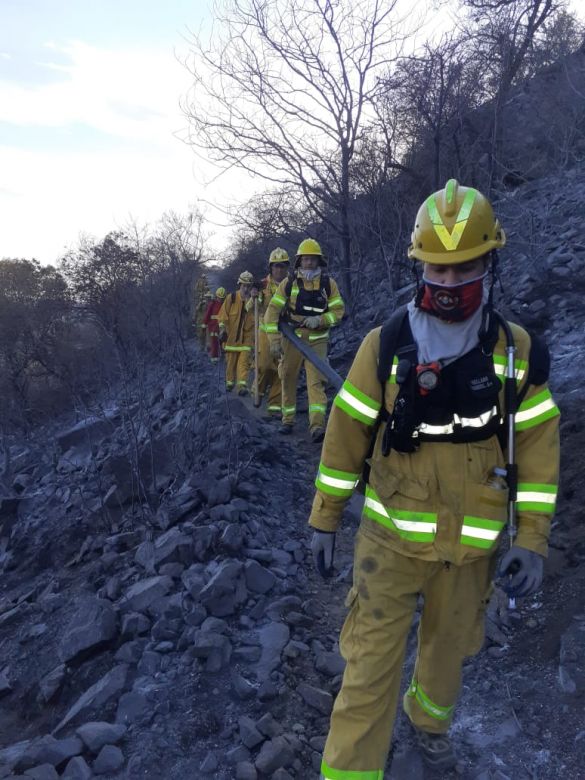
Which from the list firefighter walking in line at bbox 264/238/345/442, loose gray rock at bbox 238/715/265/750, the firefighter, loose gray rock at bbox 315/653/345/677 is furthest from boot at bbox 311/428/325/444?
the firefighter

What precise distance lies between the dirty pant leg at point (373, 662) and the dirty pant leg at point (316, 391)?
439cm

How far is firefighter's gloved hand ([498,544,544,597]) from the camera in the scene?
2.18m

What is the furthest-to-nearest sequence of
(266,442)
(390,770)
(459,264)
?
(266,442) → (390,770) → (459,264)

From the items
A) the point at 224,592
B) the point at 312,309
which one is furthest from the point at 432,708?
the point at 312,309

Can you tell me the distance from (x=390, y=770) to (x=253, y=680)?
0.83m

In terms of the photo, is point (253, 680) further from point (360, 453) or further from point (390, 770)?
point (360, 453)

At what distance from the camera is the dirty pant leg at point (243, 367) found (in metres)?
9.80

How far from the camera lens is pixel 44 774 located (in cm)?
272

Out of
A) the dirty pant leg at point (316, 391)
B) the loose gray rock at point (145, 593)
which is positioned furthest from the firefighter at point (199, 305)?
the loose gray rock at point (145, 593)

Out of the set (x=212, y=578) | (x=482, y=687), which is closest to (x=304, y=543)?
(x=212, y=578)

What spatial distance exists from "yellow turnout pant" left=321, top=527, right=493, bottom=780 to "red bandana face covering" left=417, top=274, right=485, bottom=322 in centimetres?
83

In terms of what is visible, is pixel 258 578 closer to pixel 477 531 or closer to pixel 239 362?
pixel 477 531

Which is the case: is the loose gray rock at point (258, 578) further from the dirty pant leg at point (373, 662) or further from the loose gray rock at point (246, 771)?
the dirty pant leg at point (373, 662)

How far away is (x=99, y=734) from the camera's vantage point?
9.55 feet
